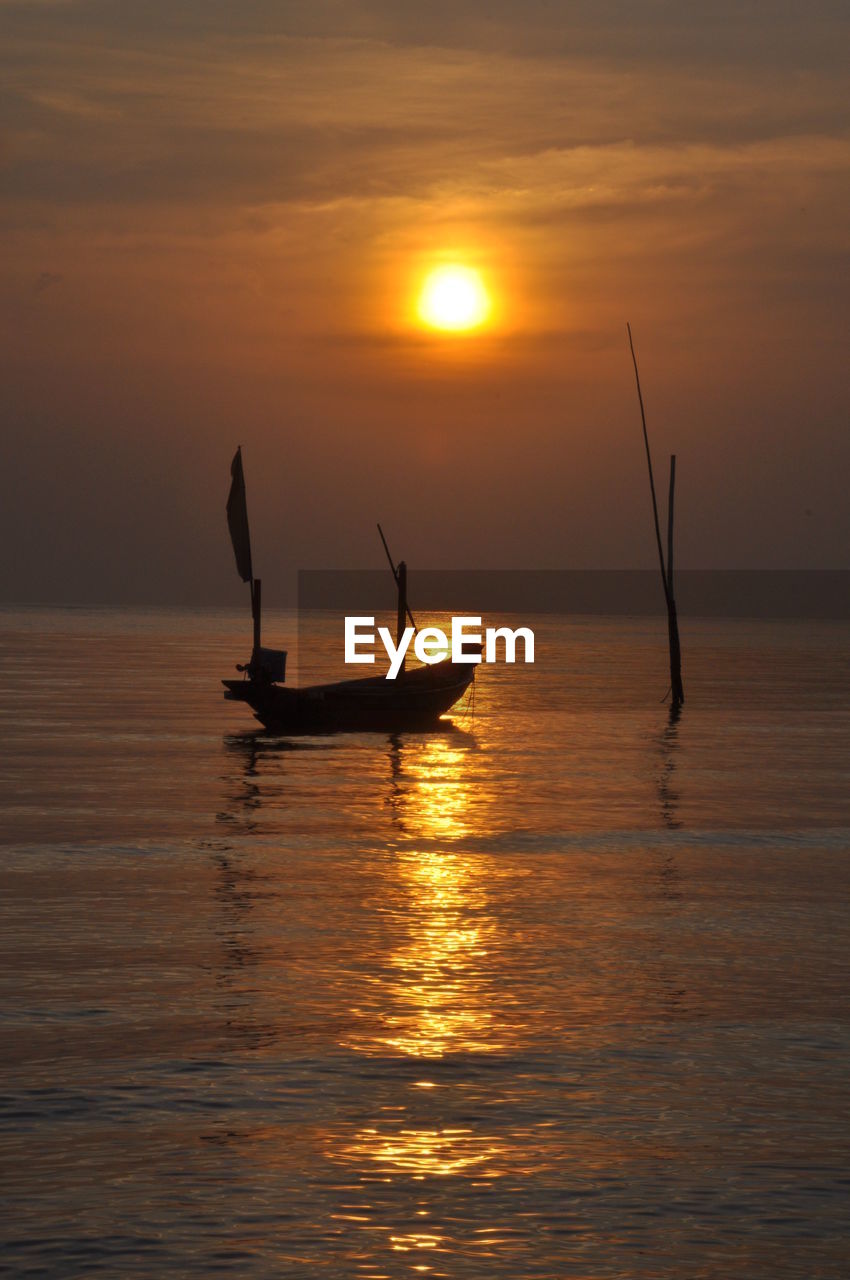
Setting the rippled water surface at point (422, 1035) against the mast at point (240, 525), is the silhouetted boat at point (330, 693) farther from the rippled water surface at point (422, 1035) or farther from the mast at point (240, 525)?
the rippled water surface at point (422, 1035)

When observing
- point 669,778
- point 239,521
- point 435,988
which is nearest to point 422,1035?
point 435,988

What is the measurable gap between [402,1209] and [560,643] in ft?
600

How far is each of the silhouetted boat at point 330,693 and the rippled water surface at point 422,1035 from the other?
18903 mm

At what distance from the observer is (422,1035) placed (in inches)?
547

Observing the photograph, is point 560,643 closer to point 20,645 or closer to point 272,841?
point 20,645

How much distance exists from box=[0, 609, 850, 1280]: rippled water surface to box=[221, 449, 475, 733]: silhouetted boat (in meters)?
18.9

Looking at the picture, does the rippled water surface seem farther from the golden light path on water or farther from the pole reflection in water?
the pole reflection in water

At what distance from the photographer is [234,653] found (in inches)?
5182

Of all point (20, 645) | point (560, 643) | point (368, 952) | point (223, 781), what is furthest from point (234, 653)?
point (368, 952)

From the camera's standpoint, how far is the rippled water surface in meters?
9.63

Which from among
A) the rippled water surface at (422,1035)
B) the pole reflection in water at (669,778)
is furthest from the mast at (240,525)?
the rippled water surface at (422,1035)

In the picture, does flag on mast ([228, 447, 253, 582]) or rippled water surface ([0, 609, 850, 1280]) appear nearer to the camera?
rippled water surface ([0, 609, 850, 1280])

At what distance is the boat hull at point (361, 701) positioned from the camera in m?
53.5

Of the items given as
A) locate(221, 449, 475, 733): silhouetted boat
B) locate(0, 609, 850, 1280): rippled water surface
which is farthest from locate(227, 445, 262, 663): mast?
locate(0, 609, 850, 1280): rippled water surface
